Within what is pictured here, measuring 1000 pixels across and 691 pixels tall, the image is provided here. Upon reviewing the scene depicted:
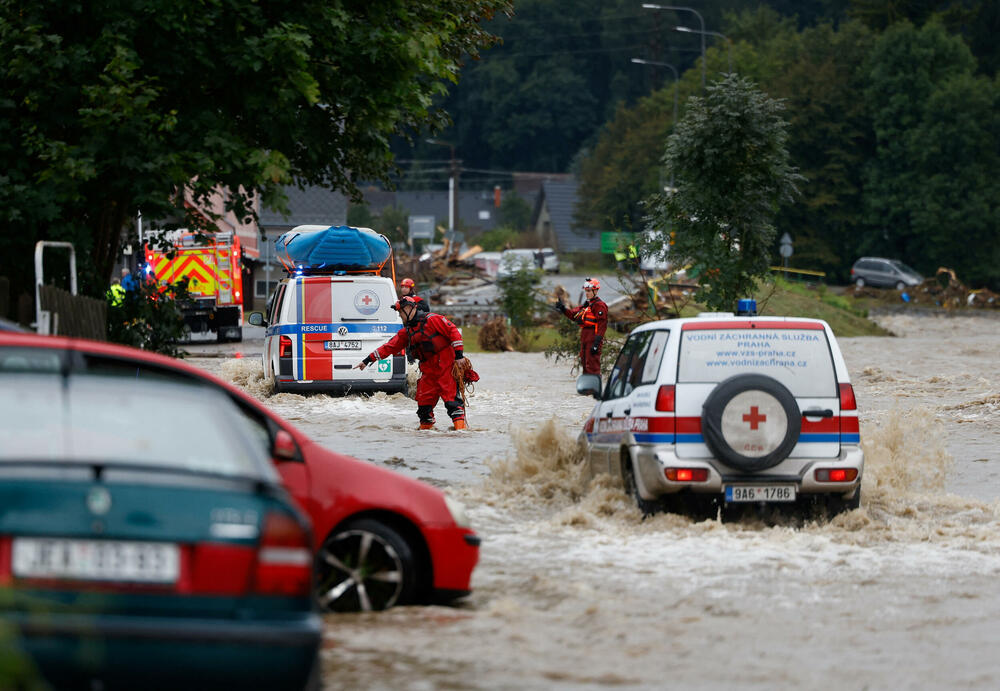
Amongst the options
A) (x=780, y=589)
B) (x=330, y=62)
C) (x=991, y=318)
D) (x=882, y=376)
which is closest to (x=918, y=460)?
(x=780, y=589)

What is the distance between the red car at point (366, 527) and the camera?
7.18 meters

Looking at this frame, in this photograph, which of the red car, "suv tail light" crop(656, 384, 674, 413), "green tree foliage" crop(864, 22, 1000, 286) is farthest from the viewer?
"green tree foliage" crop(864, 22, 1000, 286)

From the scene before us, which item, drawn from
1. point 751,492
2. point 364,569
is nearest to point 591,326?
point 751,492

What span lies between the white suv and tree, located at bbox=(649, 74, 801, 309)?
38.4 ft

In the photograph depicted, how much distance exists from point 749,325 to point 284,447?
437cm

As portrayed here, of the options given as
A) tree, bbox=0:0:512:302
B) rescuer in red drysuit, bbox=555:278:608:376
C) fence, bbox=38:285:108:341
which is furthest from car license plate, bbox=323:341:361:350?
fence, bbox=38:285:108:341

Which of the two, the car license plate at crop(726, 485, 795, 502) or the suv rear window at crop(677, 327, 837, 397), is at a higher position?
the suv rear window at crop(677, 327, 837, 397)

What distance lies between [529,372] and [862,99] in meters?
57.3

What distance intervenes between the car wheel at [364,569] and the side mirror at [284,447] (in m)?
0.43

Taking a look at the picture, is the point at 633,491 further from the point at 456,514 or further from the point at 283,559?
the point at 283,559

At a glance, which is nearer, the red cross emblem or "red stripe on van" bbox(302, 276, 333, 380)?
the red cross emblem

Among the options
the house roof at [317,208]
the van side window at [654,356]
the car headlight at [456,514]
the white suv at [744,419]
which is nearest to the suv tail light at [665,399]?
the white suv at [744,419]

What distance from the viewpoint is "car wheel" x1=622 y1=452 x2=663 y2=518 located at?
10.6 meters

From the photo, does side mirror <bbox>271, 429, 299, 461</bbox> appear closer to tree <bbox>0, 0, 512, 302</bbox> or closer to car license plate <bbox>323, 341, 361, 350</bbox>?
tree <bbox>0, 0, 512, 302</bbox>
